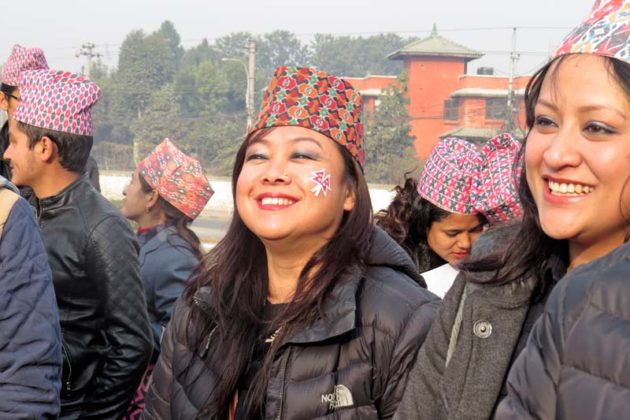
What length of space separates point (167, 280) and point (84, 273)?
124cm

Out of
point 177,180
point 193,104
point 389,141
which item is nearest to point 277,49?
point 193,104

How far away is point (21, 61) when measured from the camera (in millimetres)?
5516

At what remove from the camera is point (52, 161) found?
13.0 ft

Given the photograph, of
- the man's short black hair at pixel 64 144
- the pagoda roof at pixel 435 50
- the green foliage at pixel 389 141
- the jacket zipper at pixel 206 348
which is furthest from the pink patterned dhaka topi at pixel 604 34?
the pagoda roof at pixel 435 50

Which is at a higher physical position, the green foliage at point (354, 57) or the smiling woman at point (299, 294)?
the smiling woman at point (299, 294)

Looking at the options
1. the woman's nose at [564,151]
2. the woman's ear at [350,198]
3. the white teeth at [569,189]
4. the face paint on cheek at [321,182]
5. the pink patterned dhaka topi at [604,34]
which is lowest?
the woman's ear at [350,198]

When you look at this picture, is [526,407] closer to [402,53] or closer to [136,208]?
[136,208]

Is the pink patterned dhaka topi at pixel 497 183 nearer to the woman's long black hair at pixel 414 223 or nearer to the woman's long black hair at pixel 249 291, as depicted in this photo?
the woman's long black hair at pixel 414 223

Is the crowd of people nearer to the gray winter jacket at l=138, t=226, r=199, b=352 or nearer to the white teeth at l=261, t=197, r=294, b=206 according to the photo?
the white teeth at l=261, t=197, r=294, b=206

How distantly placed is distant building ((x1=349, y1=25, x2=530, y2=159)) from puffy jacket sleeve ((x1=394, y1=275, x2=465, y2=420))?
47153 mm

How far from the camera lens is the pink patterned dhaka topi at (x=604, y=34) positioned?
6.49 feet

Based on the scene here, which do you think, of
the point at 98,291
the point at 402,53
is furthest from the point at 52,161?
the point at 402,53

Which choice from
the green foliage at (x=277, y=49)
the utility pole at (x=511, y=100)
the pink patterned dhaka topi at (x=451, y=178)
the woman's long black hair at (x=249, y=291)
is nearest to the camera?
the woman's long black hair at (x=249, y=291)

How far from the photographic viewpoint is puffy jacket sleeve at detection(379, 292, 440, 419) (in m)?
2.48
